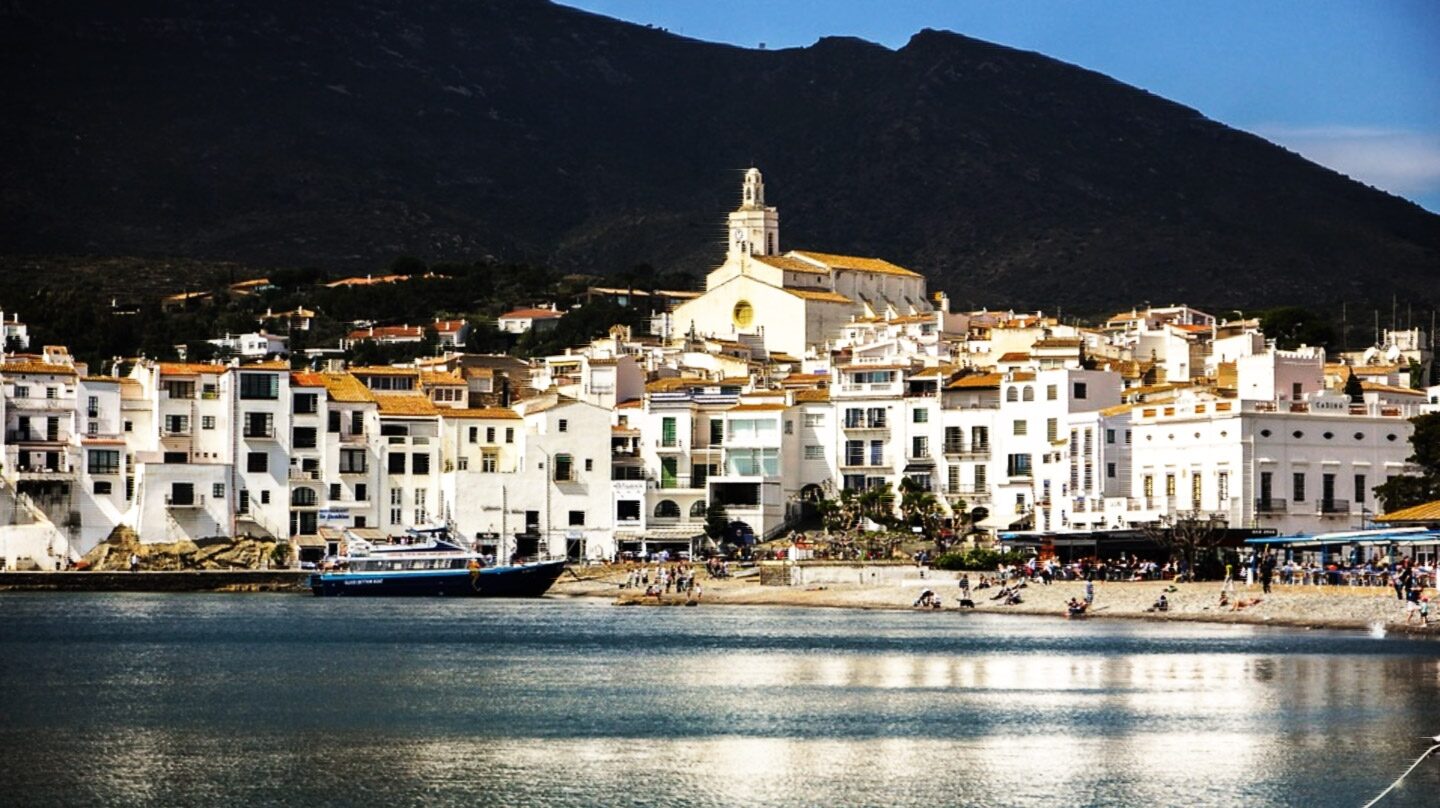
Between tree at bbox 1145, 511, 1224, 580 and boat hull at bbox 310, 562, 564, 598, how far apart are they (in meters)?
25.4

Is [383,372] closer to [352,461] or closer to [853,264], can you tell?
[352,461]

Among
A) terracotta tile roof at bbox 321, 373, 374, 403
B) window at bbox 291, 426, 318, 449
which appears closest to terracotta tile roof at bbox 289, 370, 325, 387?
terracotta tile roof at bbox 321, 373, 374, 403

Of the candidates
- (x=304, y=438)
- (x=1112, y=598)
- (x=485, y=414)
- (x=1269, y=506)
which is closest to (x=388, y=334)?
(x=485, y=414)

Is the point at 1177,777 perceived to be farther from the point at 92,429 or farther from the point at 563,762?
the point at 92,429

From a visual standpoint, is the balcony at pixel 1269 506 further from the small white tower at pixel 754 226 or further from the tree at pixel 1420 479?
the small white tower at pixel 754 226

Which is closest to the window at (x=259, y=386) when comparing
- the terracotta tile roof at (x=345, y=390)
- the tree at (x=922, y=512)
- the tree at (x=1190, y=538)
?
the terracotta tile roof at (x=345, y=390)

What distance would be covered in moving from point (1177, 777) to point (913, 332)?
87.0 meters

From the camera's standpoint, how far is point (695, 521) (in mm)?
106438

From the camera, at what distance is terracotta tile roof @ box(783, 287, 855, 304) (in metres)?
140

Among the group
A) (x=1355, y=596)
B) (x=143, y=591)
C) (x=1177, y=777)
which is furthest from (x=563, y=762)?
(x=143, y=591)

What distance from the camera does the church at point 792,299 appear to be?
139 metres

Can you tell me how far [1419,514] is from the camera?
73875 mm

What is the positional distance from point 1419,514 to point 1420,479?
9568mm

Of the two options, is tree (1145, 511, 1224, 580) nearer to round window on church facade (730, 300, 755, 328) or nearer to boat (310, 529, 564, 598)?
boat (310, 529, 564, 598)
